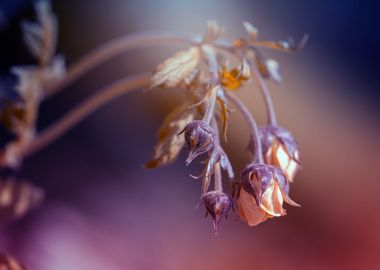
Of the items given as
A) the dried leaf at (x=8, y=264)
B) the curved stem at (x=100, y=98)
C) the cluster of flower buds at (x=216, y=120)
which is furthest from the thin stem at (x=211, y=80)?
the dried leaf at (x=8, y=264)

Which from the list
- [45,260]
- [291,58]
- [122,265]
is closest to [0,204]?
[45,260]

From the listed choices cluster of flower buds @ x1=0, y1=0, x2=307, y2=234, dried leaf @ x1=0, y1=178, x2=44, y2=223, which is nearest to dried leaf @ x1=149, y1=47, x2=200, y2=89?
cluster of flower buds @ x1=0, y1=0, x2=307, y2=234

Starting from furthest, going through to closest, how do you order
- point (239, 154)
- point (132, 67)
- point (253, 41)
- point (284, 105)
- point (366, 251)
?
point (132, 67) → point (284, 105) → point (239, 154) → point (366, 251) → point (253, 41)

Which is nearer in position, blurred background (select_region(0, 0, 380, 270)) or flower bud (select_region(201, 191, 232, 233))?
flower bud (select_region(201, 191, 232, 233))

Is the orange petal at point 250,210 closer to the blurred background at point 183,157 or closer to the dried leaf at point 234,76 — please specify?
the dried leaf at point 234,76

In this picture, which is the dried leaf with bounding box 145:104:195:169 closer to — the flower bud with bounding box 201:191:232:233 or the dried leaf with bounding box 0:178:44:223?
the flower bud with bounding box 201:191:232:233

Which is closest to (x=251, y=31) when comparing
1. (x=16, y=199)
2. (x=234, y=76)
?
(x=234, y=76)

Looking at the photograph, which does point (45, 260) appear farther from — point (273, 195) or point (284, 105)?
point (284, 105)

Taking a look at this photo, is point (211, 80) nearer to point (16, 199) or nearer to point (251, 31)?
point (251, 31)
